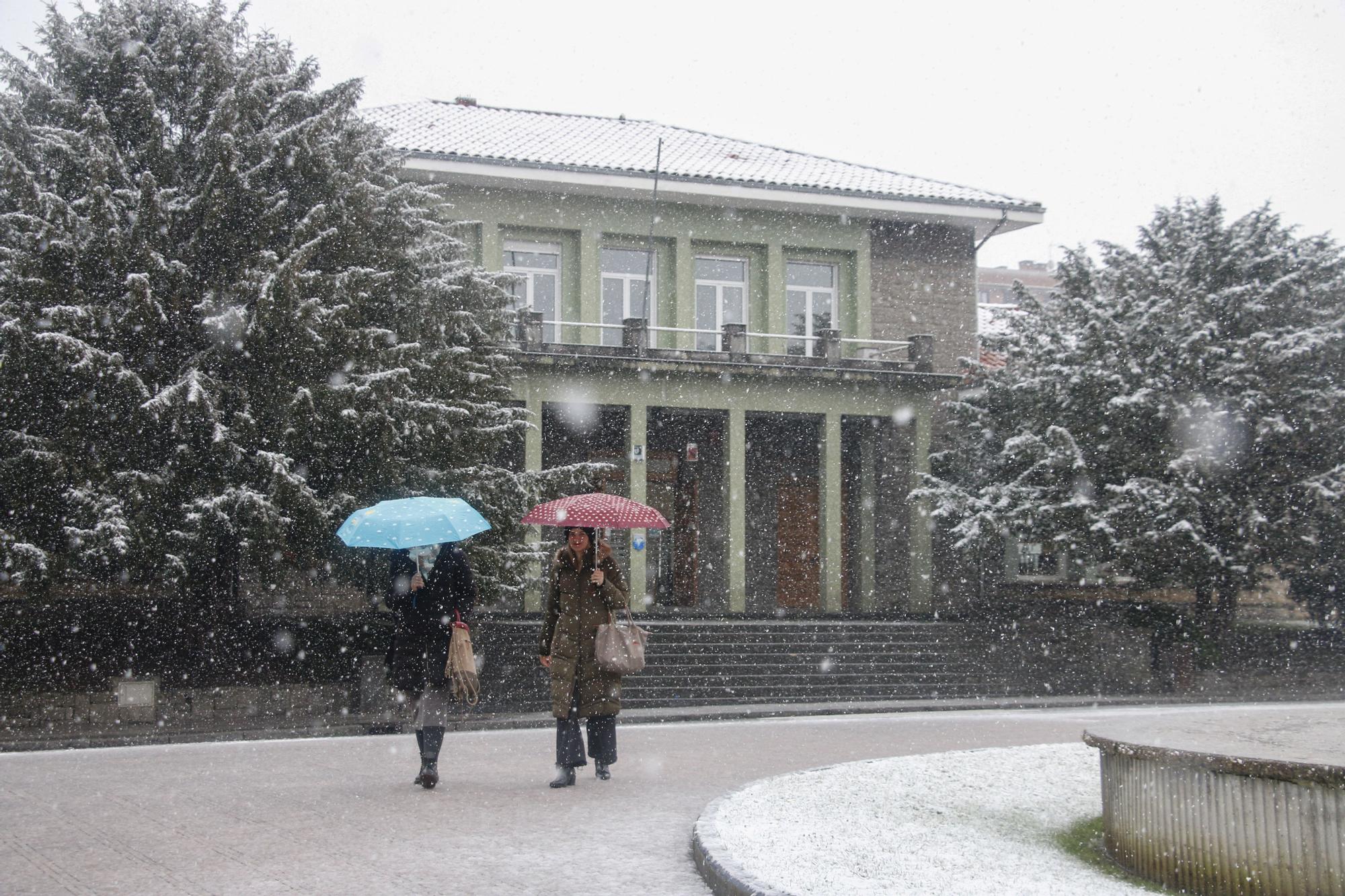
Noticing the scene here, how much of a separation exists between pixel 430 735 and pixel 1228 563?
15525mm

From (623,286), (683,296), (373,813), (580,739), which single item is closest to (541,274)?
(623,286)

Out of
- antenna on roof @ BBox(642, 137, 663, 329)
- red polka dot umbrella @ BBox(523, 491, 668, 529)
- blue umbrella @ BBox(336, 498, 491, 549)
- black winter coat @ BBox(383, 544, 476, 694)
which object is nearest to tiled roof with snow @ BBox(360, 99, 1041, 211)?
antenna on roof @ BBox(642, 137, 663, 329)

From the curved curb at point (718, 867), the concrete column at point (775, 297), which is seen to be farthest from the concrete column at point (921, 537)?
the curved curb at point (718, 867)

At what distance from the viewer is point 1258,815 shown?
5.91 meters

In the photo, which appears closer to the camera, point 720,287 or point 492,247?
point 492,247

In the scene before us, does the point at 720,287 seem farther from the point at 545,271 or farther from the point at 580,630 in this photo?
the point at 580,630

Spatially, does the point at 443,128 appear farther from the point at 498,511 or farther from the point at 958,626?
the point at 958,626

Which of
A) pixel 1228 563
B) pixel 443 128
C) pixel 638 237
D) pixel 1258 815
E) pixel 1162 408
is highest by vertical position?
pixel 443 128

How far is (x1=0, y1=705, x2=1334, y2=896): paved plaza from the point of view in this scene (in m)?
6.73

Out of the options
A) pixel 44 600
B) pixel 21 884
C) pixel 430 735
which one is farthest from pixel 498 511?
Result: pixel 21 884

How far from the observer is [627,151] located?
2817cm

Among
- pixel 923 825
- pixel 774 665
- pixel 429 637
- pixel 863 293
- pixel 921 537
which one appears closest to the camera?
pixel 923 825

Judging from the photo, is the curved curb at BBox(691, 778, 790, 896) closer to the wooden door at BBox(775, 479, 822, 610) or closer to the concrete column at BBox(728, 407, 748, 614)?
the concrete column at BBox(728, 407, 748, 614)

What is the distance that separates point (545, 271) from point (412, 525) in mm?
17553
